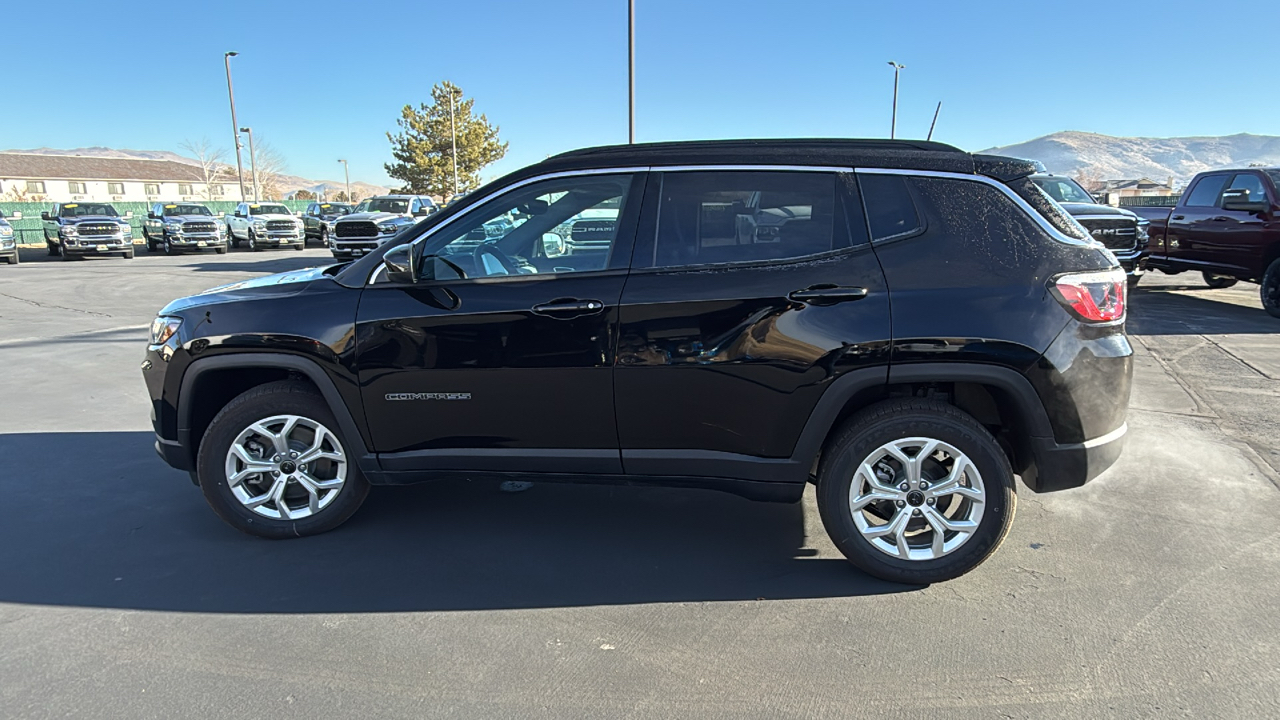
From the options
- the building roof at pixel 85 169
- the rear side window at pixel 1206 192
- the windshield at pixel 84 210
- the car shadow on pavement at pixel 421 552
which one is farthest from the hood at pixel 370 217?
the building roof at pixel 85 169

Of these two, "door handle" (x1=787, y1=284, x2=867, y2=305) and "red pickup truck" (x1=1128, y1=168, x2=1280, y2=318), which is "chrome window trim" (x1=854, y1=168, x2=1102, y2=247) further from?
"red pickup truck" (x1=1128, y1=168, x2=1280, y2=318)

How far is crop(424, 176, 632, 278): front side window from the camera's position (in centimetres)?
352

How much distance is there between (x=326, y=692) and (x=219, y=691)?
373 millimetres

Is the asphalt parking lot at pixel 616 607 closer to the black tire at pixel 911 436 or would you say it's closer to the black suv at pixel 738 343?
the black tire at pixel 911 436

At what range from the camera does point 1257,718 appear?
8.15ft

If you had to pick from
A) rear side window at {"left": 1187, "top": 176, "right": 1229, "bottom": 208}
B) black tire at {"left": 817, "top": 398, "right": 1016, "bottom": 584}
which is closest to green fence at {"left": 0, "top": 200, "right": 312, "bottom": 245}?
rear side window at {"left": 1187, "top": 176, "right": 1229, "bottom": 208}

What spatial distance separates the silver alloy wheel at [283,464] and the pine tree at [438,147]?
57.7 m

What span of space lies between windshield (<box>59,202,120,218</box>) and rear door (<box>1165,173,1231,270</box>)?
28.5 m

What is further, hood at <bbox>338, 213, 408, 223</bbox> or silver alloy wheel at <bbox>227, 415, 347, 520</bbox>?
hood at <bbox>338, 213, 408, 223</bbox>

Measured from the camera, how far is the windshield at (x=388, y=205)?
22.4 m

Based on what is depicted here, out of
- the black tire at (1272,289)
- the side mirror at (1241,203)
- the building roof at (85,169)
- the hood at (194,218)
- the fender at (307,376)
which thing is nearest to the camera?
the fender at (307,376)

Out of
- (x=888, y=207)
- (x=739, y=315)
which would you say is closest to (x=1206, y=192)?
(x=888, y=207)

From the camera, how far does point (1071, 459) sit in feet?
10.8

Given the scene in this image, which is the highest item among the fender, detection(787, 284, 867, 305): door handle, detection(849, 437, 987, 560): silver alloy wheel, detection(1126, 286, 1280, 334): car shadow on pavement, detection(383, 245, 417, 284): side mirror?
detection(383, 245, 417, 284): side mirror
